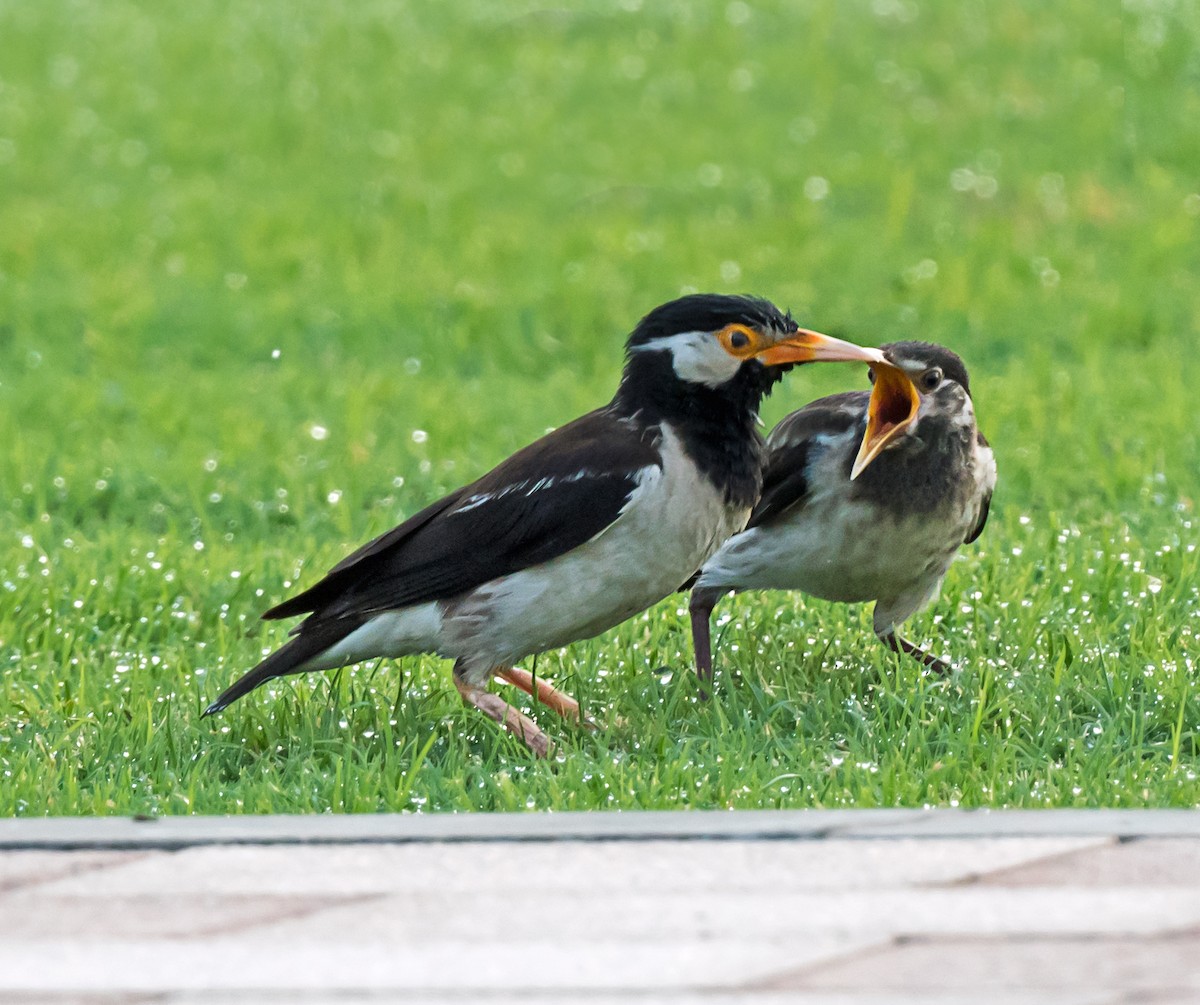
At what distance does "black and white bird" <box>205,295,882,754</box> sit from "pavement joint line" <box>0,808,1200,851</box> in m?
1.56

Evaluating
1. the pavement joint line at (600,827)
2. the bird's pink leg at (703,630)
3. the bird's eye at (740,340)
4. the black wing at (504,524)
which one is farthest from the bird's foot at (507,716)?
the pavement joint line at (600,827)

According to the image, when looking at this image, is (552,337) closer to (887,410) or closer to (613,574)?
(887,410)

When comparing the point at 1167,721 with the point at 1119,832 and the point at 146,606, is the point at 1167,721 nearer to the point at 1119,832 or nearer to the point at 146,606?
the point at 1119,832

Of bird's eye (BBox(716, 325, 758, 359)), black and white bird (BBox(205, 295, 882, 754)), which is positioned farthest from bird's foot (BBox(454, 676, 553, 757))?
bird's eye (BBox(716, 325, 758, 359))

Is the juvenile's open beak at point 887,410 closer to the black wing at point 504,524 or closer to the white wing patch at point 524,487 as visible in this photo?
the black wing at point 504,524

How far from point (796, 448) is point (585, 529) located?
1101 millimetres

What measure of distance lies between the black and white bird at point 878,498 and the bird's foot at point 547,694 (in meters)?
0.56

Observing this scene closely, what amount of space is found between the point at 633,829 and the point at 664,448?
2067 mm

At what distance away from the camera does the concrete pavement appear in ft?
11.0

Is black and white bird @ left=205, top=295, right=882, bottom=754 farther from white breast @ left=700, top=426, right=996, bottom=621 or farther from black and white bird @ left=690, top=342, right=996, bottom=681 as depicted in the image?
white breast @ left=700, top=426, right=996, bottom=621

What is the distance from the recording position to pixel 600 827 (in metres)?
4.25

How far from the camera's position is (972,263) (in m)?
15.4

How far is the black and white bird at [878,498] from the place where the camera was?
6691mm

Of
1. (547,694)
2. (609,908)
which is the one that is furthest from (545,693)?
(609,908)
